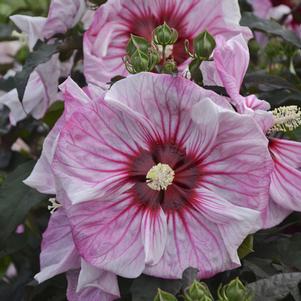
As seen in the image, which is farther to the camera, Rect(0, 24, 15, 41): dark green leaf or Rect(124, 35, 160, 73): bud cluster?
Rect(0, 24, 15, 41): dark green leaf

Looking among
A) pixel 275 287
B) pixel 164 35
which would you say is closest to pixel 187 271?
pixel 275 287

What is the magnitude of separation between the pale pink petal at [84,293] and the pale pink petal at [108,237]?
0.07 metres

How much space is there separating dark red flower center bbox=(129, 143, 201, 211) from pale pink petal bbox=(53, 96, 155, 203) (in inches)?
0.9

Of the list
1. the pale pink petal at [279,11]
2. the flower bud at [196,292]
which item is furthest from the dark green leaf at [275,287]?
the pale pink petal at [279,11]

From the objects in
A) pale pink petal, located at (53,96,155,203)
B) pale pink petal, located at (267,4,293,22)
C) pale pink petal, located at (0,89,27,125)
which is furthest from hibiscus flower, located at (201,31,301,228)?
pale pink petal, located at (267,4,293,22)

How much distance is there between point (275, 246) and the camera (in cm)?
110

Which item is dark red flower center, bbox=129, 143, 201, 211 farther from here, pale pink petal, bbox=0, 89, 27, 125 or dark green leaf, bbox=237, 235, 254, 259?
pale pink petal, bbox=0, 89, 27, 125

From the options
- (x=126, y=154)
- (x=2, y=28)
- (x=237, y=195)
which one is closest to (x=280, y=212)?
(x=237, y=195)

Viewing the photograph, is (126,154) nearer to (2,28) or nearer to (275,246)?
(275,246)

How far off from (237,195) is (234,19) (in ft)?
1.13

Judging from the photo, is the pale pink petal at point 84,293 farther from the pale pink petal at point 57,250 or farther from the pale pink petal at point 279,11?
the pale pink petal at point 279,11

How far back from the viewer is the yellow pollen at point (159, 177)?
0.98 metres

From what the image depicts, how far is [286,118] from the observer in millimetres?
1041

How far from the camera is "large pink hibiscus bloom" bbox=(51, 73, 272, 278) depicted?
0.92m
